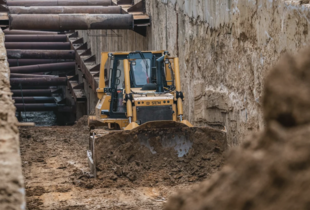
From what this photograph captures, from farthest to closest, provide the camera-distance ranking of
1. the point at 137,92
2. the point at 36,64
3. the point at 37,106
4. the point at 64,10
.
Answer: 1. the point at 36,64
2. the point at 37,106
3. the point at 64,10
4. the point at 137,92

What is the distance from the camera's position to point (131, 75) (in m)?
8.98

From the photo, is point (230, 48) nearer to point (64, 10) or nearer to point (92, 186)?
point (92, 186)

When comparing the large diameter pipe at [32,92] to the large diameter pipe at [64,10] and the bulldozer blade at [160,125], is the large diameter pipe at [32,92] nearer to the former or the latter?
the large diameter pipe at [64,10]

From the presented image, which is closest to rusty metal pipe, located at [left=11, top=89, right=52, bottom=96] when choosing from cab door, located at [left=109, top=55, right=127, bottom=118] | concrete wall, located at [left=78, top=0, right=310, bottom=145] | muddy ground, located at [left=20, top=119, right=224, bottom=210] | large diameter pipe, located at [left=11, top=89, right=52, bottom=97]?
large diameter pipe, located at [left=11, top=89, right=52, bottom=97]

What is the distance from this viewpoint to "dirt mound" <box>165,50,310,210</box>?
183 cm

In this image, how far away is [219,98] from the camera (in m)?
9.30

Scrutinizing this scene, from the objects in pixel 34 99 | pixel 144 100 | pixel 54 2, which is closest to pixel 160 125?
pixel 144 100

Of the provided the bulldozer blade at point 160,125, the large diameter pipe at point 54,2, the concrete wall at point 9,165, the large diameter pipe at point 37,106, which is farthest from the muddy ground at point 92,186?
the large diameter pipe at point 37,106

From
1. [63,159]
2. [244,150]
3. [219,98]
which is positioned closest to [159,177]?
[219,98]

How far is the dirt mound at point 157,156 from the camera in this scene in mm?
7391

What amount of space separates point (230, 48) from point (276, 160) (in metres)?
6.98

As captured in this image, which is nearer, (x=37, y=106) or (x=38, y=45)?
(x=38, y=45)

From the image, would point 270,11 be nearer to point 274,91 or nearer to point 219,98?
point 219,98

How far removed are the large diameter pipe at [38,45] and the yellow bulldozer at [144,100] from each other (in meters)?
11.7
